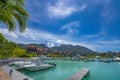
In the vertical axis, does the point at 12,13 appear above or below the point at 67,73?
above

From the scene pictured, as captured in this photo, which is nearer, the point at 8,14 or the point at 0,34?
the point at 8,14

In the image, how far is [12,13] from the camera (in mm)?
4836

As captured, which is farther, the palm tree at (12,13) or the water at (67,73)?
the water at (67,73)

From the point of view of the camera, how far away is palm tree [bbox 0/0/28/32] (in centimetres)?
435

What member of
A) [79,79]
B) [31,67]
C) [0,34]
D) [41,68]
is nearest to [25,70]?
[31,67]

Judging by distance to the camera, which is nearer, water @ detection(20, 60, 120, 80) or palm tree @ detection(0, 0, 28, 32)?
palm tree @ detection(0, 0, 28, 32)

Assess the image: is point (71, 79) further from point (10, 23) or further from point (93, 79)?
point (10, 23)

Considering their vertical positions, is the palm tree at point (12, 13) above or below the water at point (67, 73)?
above

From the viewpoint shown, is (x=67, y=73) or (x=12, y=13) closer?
(x=12, y=13)

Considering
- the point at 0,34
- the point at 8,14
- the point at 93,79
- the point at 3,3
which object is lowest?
the point at 93,79

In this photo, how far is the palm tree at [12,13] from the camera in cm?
435

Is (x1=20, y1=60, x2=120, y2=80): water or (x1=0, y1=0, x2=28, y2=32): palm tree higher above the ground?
(x1=0, y1=0, x2=28, y2=32): palm tree

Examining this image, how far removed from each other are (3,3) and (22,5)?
0.52 meters

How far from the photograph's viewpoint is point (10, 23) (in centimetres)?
469
